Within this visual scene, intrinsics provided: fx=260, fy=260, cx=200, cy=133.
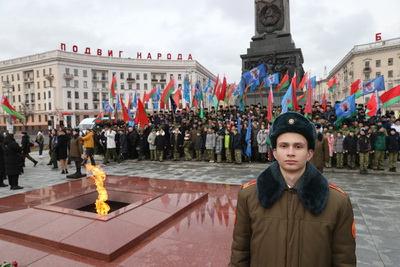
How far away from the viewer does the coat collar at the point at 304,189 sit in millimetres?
1740

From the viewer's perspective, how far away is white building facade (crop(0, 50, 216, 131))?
208ft

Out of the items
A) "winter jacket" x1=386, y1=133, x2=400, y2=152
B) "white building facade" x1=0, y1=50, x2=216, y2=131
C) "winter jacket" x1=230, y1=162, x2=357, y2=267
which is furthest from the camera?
"white building facade" x1=0, y1=50, x2=216, y2=131

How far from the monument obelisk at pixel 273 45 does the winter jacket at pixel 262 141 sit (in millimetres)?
6460

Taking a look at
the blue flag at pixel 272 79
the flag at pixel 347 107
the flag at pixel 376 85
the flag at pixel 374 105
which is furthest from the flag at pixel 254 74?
the flag at pixel 374 105

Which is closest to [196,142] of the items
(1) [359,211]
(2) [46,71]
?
(1) [359,211]

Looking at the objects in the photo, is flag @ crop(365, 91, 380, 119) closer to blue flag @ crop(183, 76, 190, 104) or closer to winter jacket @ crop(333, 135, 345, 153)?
winter jacket @ crop(333, 135, 345, 153)

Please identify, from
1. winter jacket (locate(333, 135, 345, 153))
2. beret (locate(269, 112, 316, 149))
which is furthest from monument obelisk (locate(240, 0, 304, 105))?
beret (locate(269, 112, 316, 149))

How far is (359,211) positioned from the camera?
5945mm

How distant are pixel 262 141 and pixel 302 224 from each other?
10938mm

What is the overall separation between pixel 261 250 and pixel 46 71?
7449cm

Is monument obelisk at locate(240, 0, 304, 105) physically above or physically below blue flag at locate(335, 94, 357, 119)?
above

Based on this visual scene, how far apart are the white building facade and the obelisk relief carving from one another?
145 ft

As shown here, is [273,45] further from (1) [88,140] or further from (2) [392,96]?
(1) [88,140]

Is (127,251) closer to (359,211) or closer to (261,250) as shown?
(261,250)
